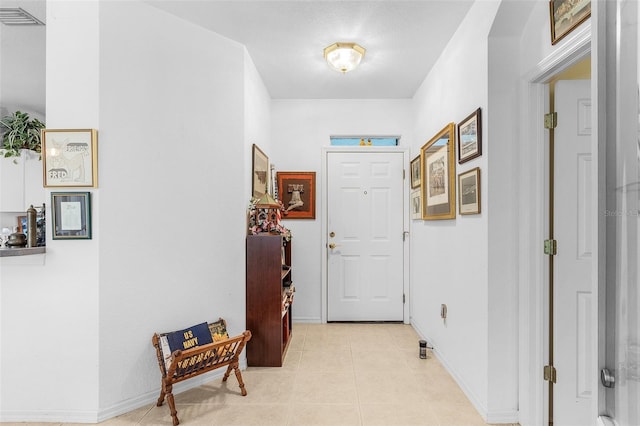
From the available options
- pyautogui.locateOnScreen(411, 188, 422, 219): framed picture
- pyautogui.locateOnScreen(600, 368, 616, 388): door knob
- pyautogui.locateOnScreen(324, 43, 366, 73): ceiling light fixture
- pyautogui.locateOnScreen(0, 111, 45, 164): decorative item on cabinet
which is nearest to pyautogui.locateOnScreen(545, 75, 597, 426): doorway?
pyautogui.locateOnScreen(600, 368, 616, 388): door knob

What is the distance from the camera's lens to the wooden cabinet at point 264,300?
2.96 metres

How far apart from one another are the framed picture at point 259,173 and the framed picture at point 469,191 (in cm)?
176

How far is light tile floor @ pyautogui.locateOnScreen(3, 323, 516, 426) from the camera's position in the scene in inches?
85.0

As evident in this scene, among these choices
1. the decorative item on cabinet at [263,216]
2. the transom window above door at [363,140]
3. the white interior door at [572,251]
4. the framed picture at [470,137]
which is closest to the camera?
the white interior door at [572,251]

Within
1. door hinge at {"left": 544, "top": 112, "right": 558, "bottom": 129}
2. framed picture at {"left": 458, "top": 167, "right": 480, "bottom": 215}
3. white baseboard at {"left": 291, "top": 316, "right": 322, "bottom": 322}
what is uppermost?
door hinge at {"left": 544, "top": 112, "right": 558, "bottom": 129}

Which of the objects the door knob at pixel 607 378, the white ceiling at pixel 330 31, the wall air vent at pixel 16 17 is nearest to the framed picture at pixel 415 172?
the white ceiling at pixel 330 31

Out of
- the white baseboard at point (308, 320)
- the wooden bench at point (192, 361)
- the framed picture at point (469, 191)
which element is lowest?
the white baseboard at point (308, 320)

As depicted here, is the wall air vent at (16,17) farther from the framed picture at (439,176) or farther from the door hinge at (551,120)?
the door hinge at (551,120)

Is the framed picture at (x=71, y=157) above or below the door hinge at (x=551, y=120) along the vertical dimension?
below

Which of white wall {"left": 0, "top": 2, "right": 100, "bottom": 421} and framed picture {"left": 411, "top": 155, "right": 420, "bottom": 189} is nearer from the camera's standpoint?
white wall {"left": 0, "top": 2, "right": 100, "bottom": 421}

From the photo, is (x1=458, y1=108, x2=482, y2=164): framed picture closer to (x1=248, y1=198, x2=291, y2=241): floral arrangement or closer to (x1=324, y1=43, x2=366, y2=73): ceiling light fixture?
(x1=324, y1=43, x2=366, y2=73): ceiling light fixture

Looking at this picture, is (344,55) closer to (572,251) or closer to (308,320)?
(572,251)

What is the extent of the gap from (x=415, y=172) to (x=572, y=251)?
2.07 metres

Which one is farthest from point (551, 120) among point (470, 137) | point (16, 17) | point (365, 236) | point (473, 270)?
point (16, 17)
